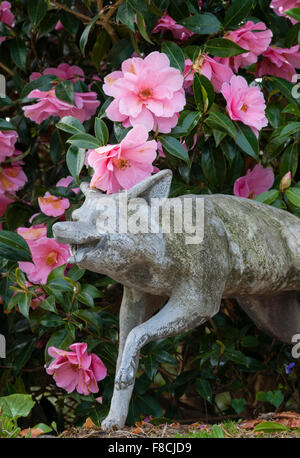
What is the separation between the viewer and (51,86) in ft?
7.50

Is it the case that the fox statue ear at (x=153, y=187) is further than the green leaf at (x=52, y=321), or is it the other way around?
the green leaf at (x=52, y=321)

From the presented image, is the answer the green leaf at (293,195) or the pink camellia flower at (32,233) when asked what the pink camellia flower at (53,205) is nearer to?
the pink camellia flower at (32,233)

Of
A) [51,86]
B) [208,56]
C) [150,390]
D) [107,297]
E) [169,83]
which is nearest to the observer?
[169,83]

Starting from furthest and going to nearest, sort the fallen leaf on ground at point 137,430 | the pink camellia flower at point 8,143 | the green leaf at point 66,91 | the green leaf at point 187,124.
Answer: the pink camellia flower at point 8,143 → the green leaf at point 66,91 → the green leaf at point 187,124 → the fallen leaf on ground at point 137,430

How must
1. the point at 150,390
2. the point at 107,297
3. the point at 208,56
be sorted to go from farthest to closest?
the point at 150,390 → the point at 107,297 → the point at 208,56

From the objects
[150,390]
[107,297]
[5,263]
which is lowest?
[150,390]

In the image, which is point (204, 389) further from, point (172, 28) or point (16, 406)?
point (172, 28)

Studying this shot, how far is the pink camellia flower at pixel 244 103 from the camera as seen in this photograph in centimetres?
201

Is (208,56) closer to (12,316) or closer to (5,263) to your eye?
(5,263)

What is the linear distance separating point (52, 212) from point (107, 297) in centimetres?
57

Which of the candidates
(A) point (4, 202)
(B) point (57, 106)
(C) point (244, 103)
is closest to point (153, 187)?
(C) point (244, 103)

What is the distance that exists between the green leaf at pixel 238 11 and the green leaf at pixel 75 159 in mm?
616

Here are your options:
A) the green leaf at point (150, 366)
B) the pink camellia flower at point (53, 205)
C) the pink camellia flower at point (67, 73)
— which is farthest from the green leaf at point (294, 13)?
the green leaf at point (150, 366)
